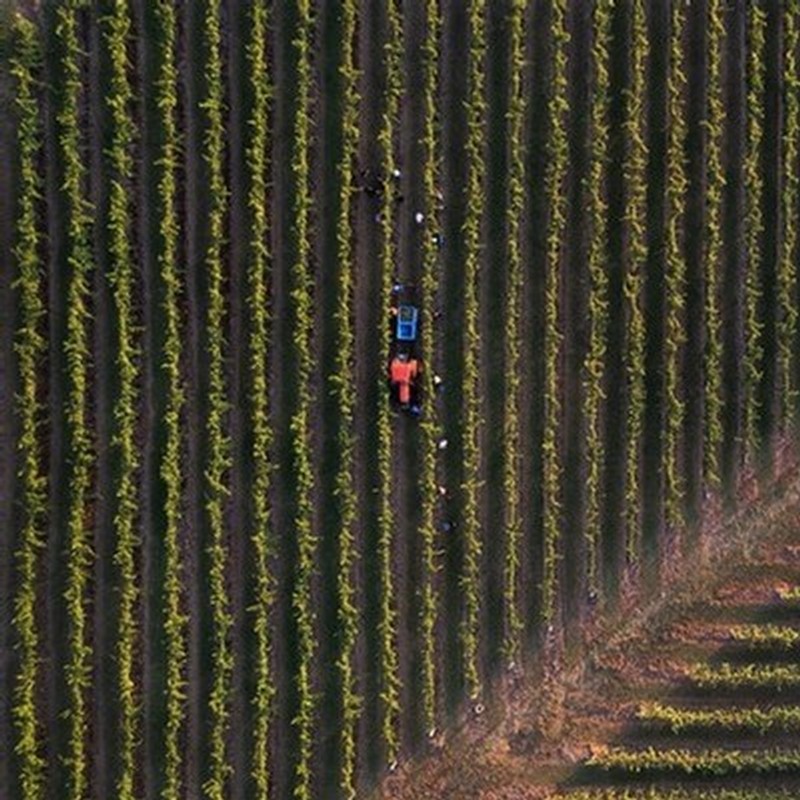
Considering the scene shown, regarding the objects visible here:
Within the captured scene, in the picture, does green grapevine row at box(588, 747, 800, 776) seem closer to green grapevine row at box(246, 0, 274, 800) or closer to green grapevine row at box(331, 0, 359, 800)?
green grapevine row at box(331, 0, 359, 800)

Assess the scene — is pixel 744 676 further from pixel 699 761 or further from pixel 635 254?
pixel 635 254

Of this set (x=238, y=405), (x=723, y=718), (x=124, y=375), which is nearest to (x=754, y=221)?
(x=723, y=718)

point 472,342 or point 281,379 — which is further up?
point 472,342

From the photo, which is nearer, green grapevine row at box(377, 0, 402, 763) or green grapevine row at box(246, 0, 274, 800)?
green grapevine row at box(246, 0, 274, 800)

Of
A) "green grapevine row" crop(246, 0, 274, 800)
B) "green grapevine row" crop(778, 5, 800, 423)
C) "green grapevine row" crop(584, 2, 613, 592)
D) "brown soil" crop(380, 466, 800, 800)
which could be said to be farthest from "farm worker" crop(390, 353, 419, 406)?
"green grapevine row" crop(778, 5, 800, 423)

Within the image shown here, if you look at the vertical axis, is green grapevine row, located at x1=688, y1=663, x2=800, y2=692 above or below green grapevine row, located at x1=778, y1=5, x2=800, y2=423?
below

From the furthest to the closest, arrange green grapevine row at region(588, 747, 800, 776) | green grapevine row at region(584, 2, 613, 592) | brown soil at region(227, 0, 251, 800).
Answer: green grapevine row at region(588, 747, 800, 776) → green grapevine row at region(584, 2, 613, 592) → brown soil at region(227, 0, 251, 800)

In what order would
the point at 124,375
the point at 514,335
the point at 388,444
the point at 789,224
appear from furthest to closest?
the point at 789,224 < the point at 514,335 < the point at 388,444 < the point at 124,375
